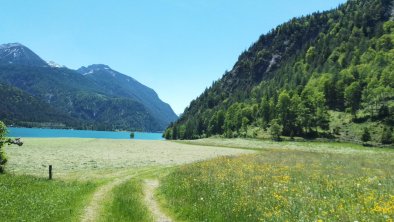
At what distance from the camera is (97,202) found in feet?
82.1

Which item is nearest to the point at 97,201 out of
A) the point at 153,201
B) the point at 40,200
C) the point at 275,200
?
the point at 40,200

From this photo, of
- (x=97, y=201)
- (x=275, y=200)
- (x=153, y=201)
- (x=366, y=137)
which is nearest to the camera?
(x=275, y=200)

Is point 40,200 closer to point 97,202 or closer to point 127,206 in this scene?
point 97,202

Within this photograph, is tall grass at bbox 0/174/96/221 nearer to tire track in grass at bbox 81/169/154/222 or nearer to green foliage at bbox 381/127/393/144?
tire track in grass at bbox 81/169/154/222

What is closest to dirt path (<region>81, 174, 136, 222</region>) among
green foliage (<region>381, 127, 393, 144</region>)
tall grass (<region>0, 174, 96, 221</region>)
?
tall grass (<region>0, 174, 96, 221</region>)

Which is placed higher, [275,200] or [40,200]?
[275,200]

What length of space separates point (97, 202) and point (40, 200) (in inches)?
146

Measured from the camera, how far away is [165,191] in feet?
95.8

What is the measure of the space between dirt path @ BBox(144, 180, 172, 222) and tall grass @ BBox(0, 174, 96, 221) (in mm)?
4431

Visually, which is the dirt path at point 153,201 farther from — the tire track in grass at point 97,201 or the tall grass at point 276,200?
the tire track in grass at point 97,201

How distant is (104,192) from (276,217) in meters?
16.7

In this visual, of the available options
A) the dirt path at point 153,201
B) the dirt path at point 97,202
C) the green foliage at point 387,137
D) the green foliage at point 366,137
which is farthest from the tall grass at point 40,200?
the green foliage at point 366,137

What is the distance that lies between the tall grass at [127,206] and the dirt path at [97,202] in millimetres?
534

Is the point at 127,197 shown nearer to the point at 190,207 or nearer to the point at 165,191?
the point at 165,191
